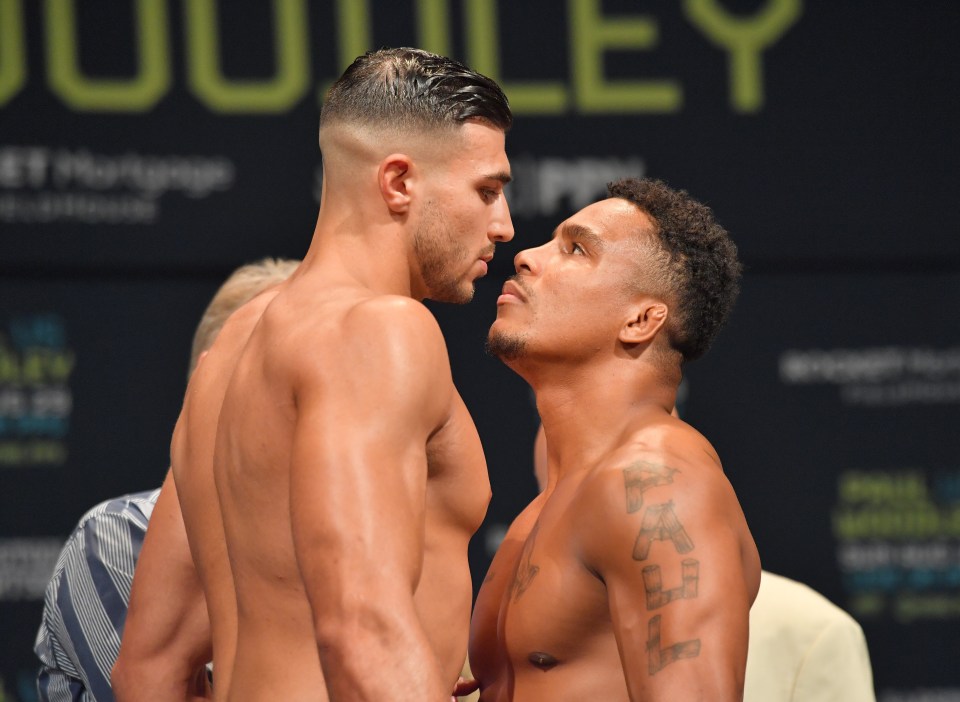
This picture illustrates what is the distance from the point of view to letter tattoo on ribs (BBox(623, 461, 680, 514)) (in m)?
1.80

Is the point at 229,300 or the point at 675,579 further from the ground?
the point at 229,300

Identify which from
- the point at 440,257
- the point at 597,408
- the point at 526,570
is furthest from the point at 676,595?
the point at 440,257

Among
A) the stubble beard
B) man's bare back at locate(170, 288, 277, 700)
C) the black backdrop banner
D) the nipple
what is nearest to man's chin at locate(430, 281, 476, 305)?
the stubble beard

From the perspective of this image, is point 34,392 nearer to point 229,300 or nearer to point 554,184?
point 229,300

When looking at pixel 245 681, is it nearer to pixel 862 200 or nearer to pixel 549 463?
pixel 549 463

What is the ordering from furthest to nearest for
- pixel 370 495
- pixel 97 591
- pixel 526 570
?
pixel 97 591
pixel 526 570
pixel 370 495

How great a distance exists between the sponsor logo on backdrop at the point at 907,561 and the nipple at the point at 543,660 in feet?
6.43

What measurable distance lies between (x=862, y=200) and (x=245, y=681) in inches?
98.4

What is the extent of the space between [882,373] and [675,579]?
6.82 feet

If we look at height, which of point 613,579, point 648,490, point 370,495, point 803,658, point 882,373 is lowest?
point 803,658

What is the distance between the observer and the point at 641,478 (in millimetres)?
1831

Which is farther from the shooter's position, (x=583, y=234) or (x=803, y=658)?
(x=803, y=658)

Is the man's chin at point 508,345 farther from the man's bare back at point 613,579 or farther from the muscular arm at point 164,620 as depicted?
the muscular arm at point 164,620

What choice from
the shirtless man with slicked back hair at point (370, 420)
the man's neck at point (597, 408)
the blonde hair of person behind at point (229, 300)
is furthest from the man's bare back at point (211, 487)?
the blonde hair of person behind at point (229, 300)
